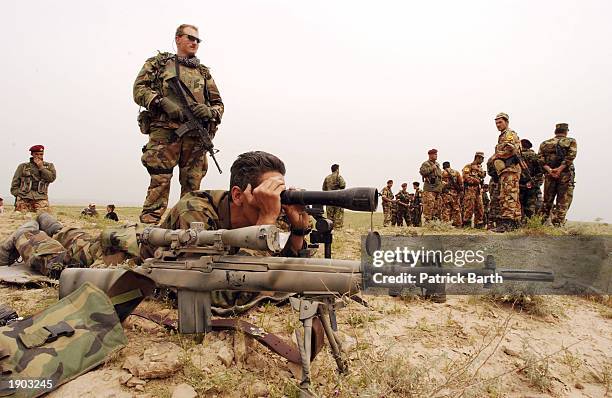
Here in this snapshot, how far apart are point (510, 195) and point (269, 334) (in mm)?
7184

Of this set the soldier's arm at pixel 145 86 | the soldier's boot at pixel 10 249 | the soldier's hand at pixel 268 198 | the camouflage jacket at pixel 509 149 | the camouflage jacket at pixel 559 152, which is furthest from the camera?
the camouflage jacket at pixel 559 152

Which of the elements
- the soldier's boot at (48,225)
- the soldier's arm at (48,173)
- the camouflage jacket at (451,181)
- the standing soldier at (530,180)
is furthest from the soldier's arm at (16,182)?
the standing soldier at (530,180)

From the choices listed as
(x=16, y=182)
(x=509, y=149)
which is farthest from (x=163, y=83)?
(x=16, y=182)

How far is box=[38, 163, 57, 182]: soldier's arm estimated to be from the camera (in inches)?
423

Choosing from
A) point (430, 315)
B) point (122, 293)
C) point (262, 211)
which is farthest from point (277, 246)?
point (430, 315)

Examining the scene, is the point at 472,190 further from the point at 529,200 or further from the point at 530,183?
the point at 530,183

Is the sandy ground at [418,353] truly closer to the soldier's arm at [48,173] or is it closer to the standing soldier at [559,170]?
the standing soldier at [559,170]

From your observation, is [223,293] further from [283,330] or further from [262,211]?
[262,211]

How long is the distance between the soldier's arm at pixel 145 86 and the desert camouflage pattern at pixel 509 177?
22.6 feet

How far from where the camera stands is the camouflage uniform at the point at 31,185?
10.6 m

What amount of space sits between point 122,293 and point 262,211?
45.6 inches

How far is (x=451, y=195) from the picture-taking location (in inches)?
498

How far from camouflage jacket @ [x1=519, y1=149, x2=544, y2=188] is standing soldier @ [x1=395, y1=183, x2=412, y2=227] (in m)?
7.90

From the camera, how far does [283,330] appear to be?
291cm
